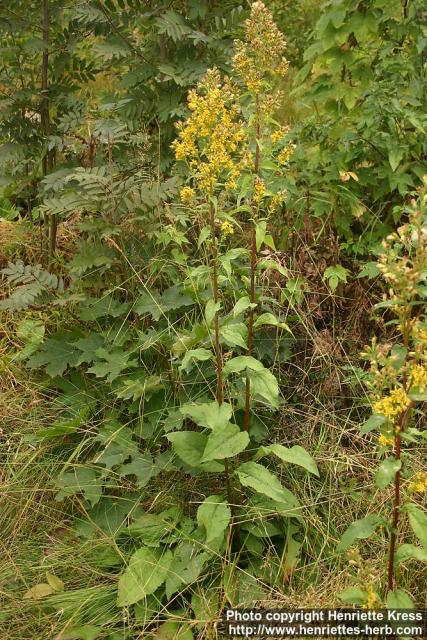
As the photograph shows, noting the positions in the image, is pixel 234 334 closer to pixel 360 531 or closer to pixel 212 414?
pixel 212 414

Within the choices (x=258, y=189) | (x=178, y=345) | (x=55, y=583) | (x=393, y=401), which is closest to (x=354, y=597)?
(x=393, y=401)

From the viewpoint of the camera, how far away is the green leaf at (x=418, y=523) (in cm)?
183

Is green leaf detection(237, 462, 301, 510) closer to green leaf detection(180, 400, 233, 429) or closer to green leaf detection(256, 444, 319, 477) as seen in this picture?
green leaf detection(256, 444, 319, 477)

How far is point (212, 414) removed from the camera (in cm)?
215

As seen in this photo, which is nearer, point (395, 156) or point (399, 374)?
point (399, 374)

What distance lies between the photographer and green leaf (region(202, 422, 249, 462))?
212 cm

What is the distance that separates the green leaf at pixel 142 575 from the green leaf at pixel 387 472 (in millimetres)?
892

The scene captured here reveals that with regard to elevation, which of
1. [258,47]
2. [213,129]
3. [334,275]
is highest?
[258,47]

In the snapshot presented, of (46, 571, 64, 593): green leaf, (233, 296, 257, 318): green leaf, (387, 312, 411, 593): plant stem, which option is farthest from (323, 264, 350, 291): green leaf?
(46, 571, 64, 593): green leaf

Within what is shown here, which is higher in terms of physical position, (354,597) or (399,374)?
(399,374)

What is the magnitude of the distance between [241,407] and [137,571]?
0.69 meters

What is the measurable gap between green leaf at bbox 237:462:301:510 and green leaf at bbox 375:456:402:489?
472 millimetres

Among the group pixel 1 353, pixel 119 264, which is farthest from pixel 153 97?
pixel 1 353

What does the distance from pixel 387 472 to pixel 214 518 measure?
677mm
